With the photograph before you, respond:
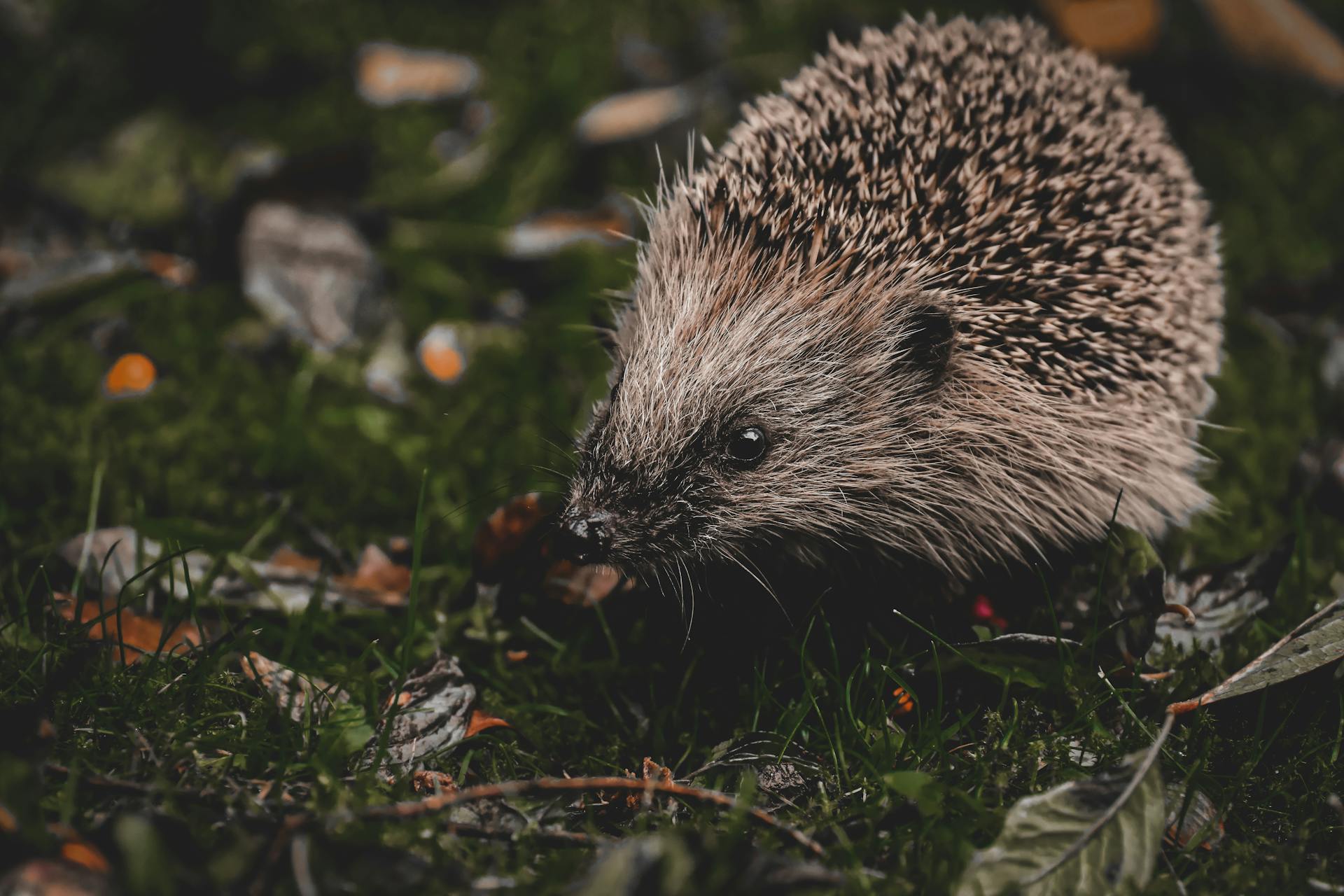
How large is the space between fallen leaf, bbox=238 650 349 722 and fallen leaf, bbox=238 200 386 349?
2.24 metres

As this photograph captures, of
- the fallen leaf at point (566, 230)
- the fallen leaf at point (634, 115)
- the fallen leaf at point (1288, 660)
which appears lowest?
the fallen leaf at point (1288, 660)

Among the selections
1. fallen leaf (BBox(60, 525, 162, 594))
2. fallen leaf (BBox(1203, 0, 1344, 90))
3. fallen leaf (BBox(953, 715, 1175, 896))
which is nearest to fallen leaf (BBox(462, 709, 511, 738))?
fallen leaf (BBox(60, 525, 162, 594))

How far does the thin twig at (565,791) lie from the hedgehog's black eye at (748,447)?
1.03 metres

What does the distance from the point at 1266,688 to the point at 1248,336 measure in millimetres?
2860

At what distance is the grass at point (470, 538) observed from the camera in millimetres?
2473

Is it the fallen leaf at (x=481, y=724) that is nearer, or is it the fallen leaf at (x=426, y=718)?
the fallen leaf at (x=426, y=718)

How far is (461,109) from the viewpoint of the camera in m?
6.45

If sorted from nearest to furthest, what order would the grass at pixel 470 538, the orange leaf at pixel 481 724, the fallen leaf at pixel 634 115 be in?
the grass at pixel 470 538, the orange leaf at pixel 481 724, the fallen leaf at pixel 634 115

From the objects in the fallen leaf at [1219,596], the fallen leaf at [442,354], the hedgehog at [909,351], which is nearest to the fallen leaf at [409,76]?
the fallen leaf at [442,354]

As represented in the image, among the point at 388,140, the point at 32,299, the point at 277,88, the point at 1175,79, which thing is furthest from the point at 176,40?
the point at 1175,79

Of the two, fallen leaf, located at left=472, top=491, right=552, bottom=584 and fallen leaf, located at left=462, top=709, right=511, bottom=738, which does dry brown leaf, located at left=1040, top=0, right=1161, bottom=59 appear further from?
fallen leaf, located at left=462, top=709, right=511, bottom=738

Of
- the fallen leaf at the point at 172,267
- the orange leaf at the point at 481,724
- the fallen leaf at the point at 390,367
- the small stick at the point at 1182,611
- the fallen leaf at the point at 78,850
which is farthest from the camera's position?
the fallen leaf at the point at 172,267

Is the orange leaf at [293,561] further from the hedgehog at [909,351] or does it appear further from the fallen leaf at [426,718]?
the hedgehog at [909,351]

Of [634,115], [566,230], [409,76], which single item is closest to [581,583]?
[566,230]
